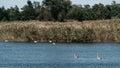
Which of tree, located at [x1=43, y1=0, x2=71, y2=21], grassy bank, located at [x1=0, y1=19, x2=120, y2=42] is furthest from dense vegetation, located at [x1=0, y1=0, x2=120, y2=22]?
grassy bank, located at [x1=0, y1=19, x2=120, y2=42]

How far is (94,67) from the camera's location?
61156 mm

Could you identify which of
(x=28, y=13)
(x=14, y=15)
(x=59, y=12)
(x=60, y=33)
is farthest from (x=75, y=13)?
(x=60, y=33)

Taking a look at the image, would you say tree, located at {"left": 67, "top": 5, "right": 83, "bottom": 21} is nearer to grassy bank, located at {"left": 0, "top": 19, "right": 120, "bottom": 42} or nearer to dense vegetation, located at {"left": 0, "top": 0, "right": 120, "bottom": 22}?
dense vegetation, located at {"left": 0, "top": 0, "right": 120, "bottom": 22}

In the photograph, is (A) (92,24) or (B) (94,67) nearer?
(B) (94,67)

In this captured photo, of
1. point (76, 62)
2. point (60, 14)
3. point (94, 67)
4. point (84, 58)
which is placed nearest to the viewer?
point (94, 67)

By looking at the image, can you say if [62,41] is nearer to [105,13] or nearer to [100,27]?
[100,27]

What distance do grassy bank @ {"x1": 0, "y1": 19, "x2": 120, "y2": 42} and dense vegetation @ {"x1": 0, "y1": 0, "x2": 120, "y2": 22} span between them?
22805mm

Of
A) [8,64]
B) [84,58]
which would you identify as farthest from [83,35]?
[8,64]

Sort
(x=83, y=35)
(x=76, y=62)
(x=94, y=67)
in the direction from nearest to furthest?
(x=94, y=67)
(x=76, y=62)
(x=83, y=35)

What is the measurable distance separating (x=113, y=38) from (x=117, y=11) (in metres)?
30.9

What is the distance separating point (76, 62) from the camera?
220 feet

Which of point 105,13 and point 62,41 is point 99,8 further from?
point 62,41

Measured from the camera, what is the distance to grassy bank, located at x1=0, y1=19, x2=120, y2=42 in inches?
4560

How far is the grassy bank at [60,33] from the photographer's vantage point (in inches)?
4560
